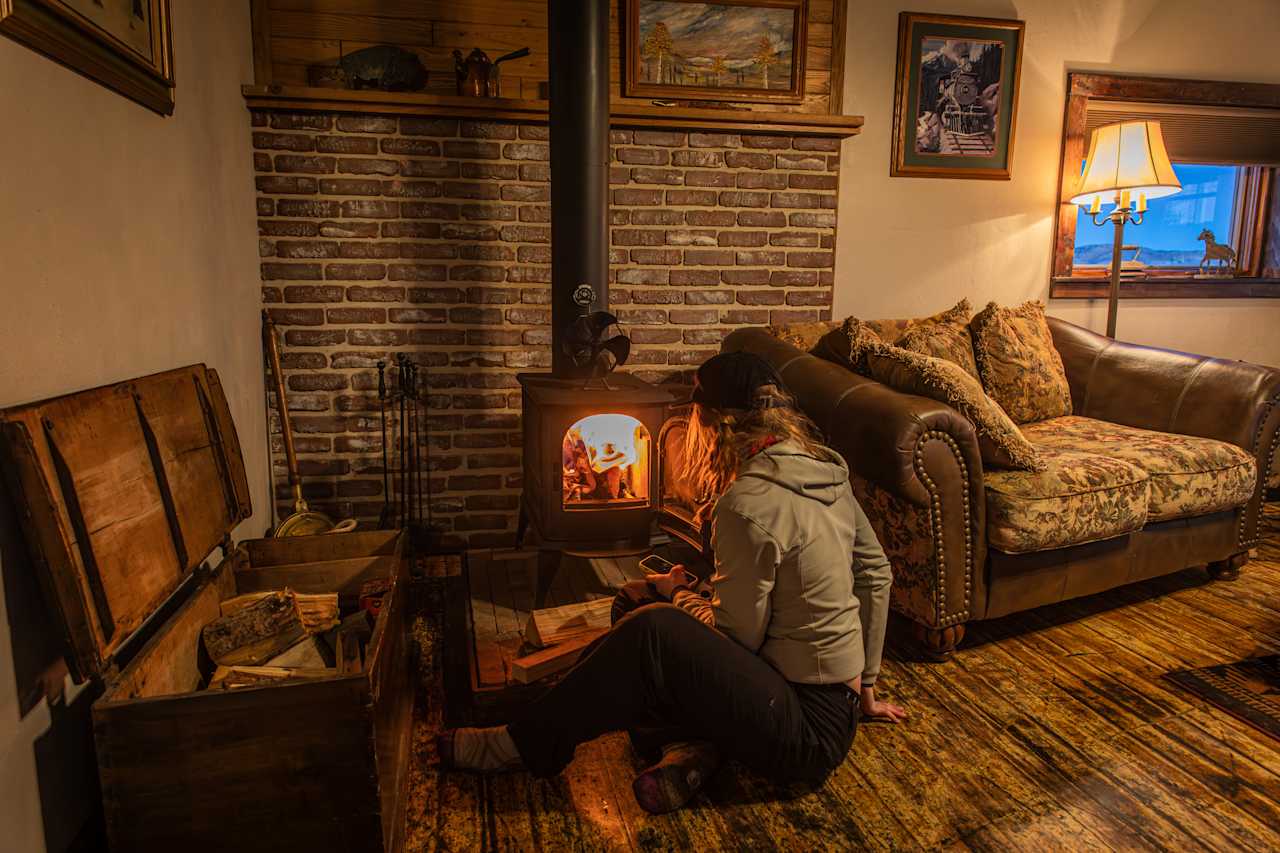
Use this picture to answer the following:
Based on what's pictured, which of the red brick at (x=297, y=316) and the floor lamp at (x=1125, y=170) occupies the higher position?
the floor lamp at (x=1125, y=170)

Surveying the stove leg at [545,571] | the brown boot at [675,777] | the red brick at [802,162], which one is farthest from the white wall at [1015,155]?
the brown boot at [675,777]

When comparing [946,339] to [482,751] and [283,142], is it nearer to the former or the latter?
[482,751]

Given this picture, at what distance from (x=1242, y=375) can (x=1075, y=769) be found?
1.90m

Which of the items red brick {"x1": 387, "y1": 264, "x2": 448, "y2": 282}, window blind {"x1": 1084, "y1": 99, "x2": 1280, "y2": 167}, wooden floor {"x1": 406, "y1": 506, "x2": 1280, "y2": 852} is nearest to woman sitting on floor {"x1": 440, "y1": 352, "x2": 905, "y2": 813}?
wooden floor {"x1": 406, "y1": 506, "x2": 1280, "y2": 852}

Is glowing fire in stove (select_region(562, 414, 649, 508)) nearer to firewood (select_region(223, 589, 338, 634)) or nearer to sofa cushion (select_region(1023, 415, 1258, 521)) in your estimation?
firewood (select_region(223, 589, 338, 634))

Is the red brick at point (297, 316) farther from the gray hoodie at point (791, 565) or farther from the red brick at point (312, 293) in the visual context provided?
the gray hoodie at point (791, 565)

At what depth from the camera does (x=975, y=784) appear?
1.79 m

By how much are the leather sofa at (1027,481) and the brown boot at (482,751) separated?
1266mm

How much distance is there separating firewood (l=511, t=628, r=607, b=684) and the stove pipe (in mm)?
857

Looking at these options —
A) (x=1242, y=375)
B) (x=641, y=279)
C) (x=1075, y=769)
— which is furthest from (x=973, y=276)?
(x=1075, y=769)

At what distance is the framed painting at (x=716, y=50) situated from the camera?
3.17 meters

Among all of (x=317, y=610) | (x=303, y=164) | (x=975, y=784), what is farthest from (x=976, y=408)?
(x=303, y=164)

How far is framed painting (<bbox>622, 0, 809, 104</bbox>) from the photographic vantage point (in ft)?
10.4

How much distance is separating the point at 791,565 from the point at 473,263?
2.08 metres
